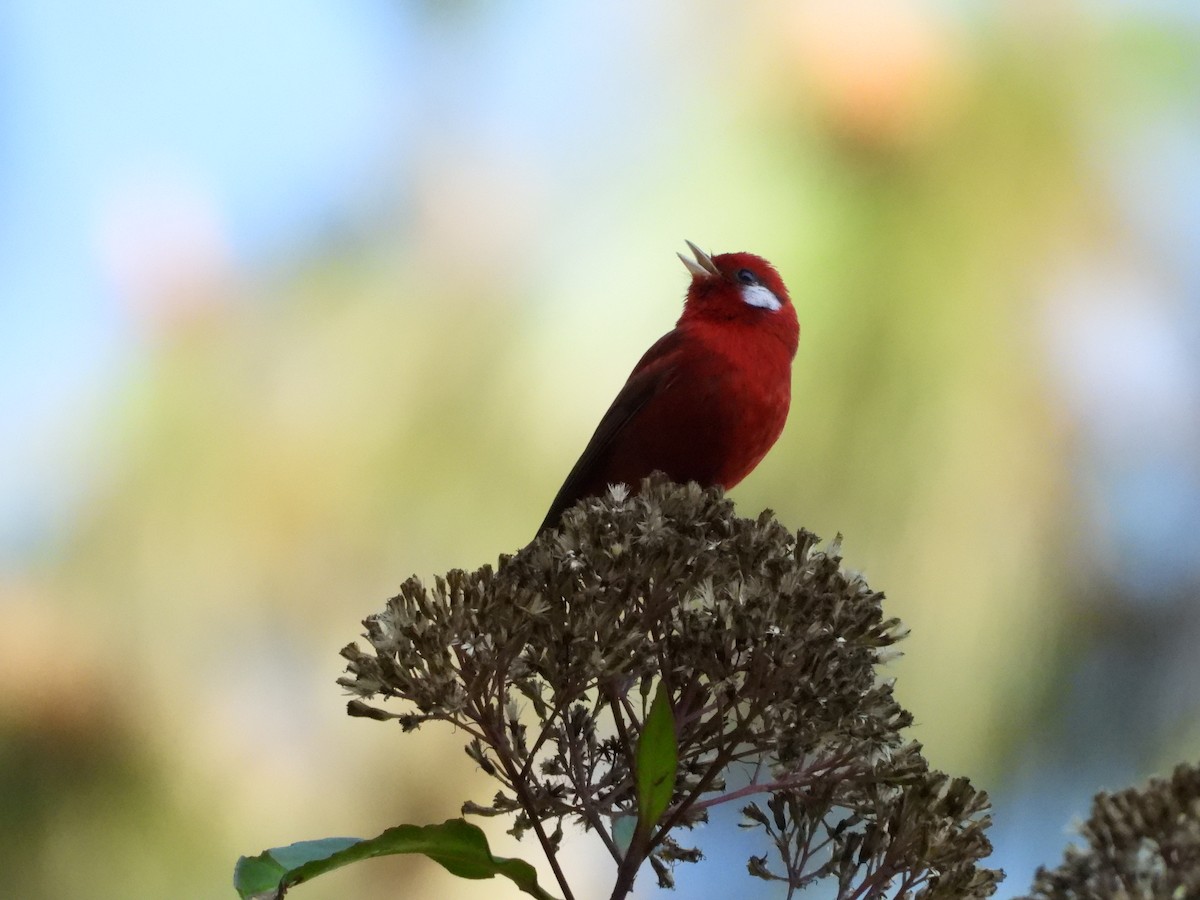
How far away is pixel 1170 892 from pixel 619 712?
0.47 m

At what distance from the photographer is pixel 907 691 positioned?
237cm

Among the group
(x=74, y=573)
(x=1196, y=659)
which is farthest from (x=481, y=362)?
(x=1196, y=659)

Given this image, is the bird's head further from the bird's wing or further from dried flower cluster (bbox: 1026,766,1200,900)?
dried flower cluster (bbox: 1026,766,1200,900)

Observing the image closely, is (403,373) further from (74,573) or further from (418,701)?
(418,701)

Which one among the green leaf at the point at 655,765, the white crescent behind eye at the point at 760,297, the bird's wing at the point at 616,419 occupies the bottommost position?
the green leaf at the point at 655,765

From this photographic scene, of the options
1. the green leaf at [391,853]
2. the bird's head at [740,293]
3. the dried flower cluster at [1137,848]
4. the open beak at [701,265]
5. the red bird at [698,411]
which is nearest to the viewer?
the dried flower cluster at [1137,848]

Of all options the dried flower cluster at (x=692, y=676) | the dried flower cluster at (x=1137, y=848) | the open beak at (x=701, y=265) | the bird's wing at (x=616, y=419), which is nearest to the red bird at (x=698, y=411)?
the bird's wing at (x=616, y=419)

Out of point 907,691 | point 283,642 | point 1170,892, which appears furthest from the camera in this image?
point 283,642

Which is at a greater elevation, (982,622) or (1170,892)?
(982,622)

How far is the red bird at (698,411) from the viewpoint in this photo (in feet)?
5.32

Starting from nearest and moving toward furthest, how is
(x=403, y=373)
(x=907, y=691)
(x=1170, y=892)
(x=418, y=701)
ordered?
(x=1170, y=892) → (x=418, y=701) → (x=907, y=691) → (x=403, y=373)

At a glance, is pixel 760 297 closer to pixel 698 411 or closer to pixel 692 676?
pixel 698 411

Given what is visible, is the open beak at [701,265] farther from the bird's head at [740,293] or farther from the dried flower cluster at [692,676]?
the dried flower cluster at [692,676]

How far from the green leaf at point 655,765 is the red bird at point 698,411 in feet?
2.25
